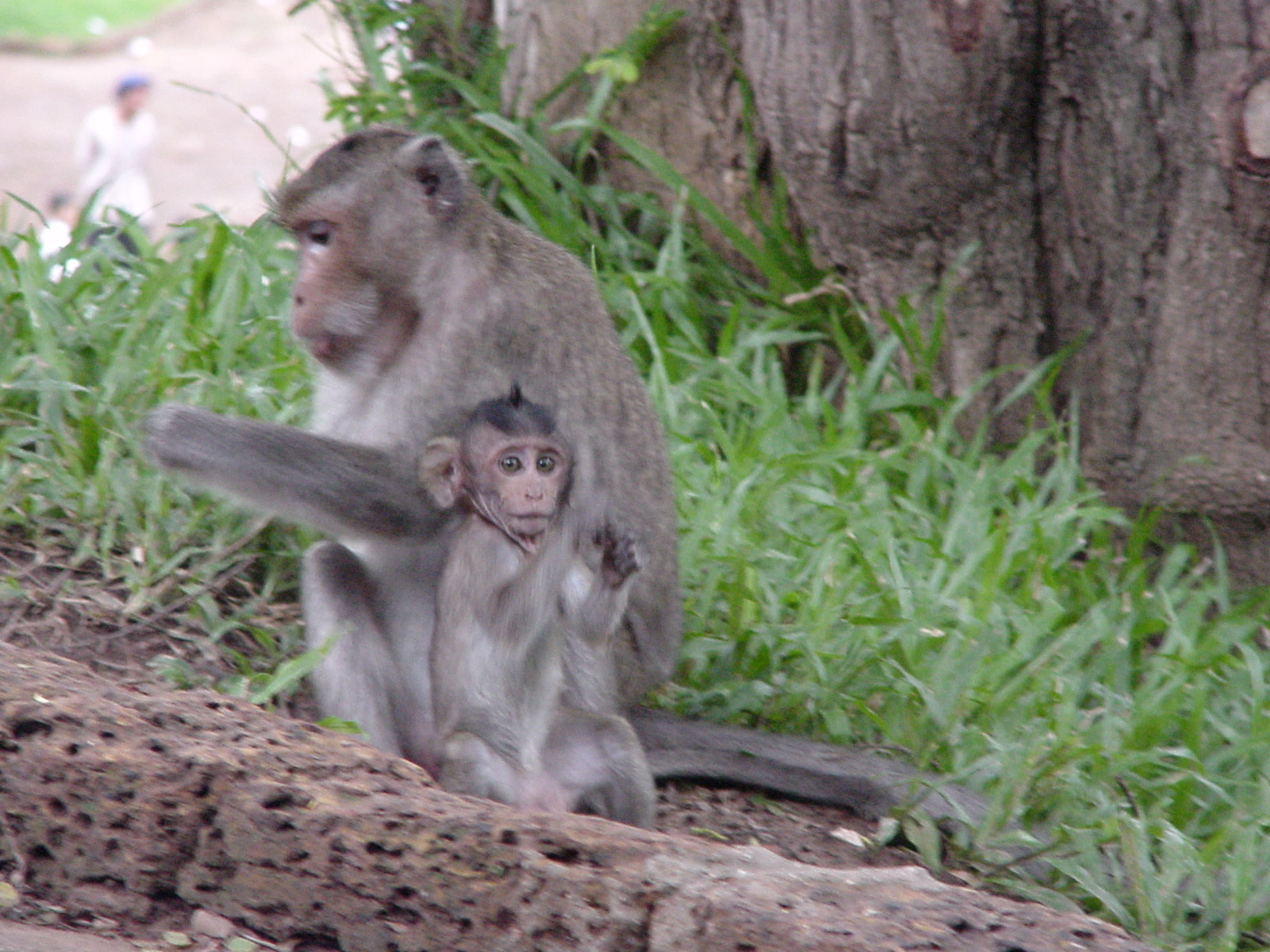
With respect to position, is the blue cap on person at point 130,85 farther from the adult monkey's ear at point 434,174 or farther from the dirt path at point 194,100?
the adult monkey's ear at point 434,174

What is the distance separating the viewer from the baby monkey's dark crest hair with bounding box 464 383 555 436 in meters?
3.09

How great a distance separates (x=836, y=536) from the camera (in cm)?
415

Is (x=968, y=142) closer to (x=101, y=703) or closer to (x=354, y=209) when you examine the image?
(x=354, y=209)

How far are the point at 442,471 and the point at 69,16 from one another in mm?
25021

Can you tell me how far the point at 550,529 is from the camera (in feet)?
10.5

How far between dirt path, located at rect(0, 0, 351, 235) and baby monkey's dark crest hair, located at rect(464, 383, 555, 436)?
39.9 feet

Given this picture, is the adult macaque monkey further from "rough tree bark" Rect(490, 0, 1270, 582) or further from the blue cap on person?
the blue cap on person

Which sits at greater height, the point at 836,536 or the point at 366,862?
the point at 836,536

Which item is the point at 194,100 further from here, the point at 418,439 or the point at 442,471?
the point at 442,471

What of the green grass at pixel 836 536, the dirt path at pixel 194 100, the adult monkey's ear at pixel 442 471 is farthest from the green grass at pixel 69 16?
the adult monkey's ear at pixel 442 471

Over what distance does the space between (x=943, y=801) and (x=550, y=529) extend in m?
1.06

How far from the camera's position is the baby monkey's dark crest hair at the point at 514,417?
10.2 feet

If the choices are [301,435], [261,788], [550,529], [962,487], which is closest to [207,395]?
[301,435]

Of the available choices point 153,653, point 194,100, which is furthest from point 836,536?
point 194,100
